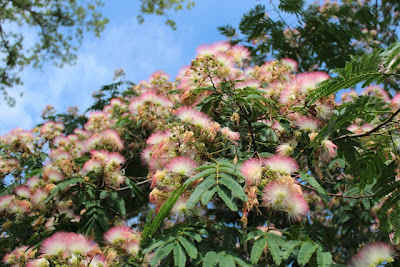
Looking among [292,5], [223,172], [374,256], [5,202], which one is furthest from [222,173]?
[292,5]

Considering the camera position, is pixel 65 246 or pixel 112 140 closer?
pixel 65 246

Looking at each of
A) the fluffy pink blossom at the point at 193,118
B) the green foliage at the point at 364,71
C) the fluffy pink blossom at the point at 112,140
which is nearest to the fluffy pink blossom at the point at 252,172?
the fluffy pink blossom at the point at 193,118

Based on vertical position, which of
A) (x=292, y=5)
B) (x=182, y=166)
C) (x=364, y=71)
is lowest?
(x=182, y=166)

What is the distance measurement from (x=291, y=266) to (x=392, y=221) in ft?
3.51

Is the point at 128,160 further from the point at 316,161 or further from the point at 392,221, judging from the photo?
the point at 392,221

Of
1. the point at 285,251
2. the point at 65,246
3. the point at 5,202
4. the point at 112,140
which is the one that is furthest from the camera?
the point at 112,140

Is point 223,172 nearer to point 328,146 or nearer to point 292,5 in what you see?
point 328,146

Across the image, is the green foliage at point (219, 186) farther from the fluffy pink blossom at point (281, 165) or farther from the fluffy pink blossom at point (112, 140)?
the fluffy pink blossom at point (112, 140)

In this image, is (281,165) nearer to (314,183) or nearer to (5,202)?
(314,183)

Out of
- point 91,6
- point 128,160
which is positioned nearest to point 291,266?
point 128,160

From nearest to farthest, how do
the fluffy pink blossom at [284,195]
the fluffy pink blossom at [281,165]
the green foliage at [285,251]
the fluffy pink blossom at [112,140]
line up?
the green foliage at [285,251], the fluffy pink blossom at [284,195], the fluffy pink blossom at [281,165], the fluffy pink blossom at [112,140]

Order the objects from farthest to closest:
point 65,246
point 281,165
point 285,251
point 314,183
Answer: point 65,246, point 314,183, point 281,165, point 285,251

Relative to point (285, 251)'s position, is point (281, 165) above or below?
above

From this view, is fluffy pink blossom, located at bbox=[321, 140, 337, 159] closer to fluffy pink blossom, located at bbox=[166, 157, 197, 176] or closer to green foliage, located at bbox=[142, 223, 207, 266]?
fluffy pink blossom, located at bbox=[166, 157, 197, 176]
